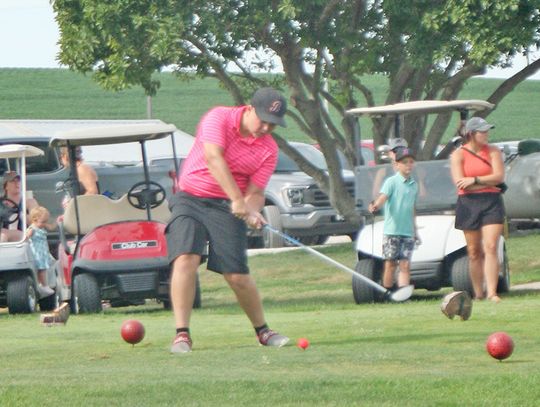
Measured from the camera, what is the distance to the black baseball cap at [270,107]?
9.47m

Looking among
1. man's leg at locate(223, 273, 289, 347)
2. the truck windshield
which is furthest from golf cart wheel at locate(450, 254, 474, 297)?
the truck windshield

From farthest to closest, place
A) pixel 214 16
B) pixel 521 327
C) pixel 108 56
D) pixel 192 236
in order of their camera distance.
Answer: pixel 108 56
pixel 214 16
pixel 521 327
pixel 192 236

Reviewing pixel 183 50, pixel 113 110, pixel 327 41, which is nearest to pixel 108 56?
pixel 183 50

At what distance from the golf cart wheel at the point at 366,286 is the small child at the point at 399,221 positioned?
249 mm

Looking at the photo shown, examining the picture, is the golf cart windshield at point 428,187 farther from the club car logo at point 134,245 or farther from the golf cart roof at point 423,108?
the club car logo at point 134,245

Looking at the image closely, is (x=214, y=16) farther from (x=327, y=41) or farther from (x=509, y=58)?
(x=509, y=58)

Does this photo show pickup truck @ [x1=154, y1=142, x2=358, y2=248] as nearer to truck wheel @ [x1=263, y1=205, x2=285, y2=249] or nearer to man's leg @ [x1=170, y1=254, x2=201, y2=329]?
truck wheel @ [x1=263, y1=205, x2=285, y2=249]

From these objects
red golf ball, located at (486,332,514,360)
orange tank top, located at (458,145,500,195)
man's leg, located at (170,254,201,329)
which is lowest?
red golf ball, located at (486,332,514,360)

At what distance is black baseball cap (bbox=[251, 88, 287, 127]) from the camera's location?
9.47 m

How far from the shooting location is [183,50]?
71.4 ft

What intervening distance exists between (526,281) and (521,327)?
7388 millimetres

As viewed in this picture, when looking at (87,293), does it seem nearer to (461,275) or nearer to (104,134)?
(104,134)

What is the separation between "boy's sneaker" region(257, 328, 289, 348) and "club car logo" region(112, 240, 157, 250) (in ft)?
18.4

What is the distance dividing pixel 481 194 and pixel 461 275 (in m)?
1.25
